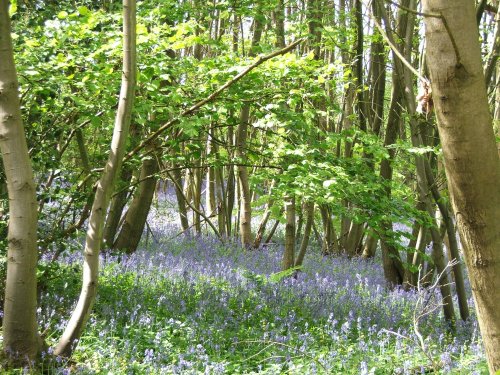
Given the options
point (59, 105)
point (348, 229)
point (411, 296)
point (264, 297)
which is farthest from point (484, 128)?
point (348, 229)

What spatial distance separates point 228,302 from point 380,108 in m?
6.01

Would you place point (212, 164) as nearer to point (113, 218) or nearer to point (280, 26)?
point (113, 218)

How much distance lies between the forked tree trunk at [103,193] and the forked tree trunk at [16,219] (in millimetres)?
287

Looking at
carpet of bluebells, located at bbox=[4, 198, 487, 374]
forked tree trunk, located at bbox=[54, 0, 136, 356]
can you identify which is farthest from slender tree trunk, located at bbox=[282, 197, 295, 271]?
forked tree trunk, located at bbox=[54, 0, 136, 356]

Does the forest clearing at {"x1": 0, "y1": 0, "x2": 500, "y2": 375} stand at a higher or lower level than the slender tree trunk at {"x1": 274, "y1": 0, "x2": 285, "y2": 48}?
lower

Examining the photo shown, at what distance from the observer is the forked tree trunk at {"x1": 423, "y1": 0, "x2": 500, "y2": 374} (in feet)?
6.54

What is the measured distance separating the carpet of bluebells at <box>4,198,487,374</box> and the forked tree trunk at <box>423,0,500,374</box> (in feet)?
4.86

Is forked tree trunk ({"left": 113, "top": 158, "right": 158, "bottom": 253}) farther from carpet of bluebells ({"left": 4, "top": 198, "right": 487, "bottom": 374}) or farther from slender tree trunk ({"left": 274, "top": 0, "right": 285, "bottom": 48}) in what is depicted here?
slender tree trunk ({"left": 274, "top": 0, "right": 285, "bottom": 48})

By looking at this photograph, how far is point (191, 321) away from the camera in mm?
5703

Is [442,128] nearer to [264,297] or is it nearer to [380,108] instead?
[264,297]

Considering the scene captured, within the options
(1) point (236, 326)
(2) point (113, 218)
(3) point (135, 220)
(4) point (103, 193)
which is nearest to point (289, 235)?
(3) point (135, 220)

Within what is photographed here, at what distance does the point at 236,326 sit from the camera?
19.3ft

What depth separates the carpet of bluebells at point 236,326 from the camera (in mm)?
4754

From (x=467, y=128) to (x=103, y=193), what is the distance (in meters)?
2.94
